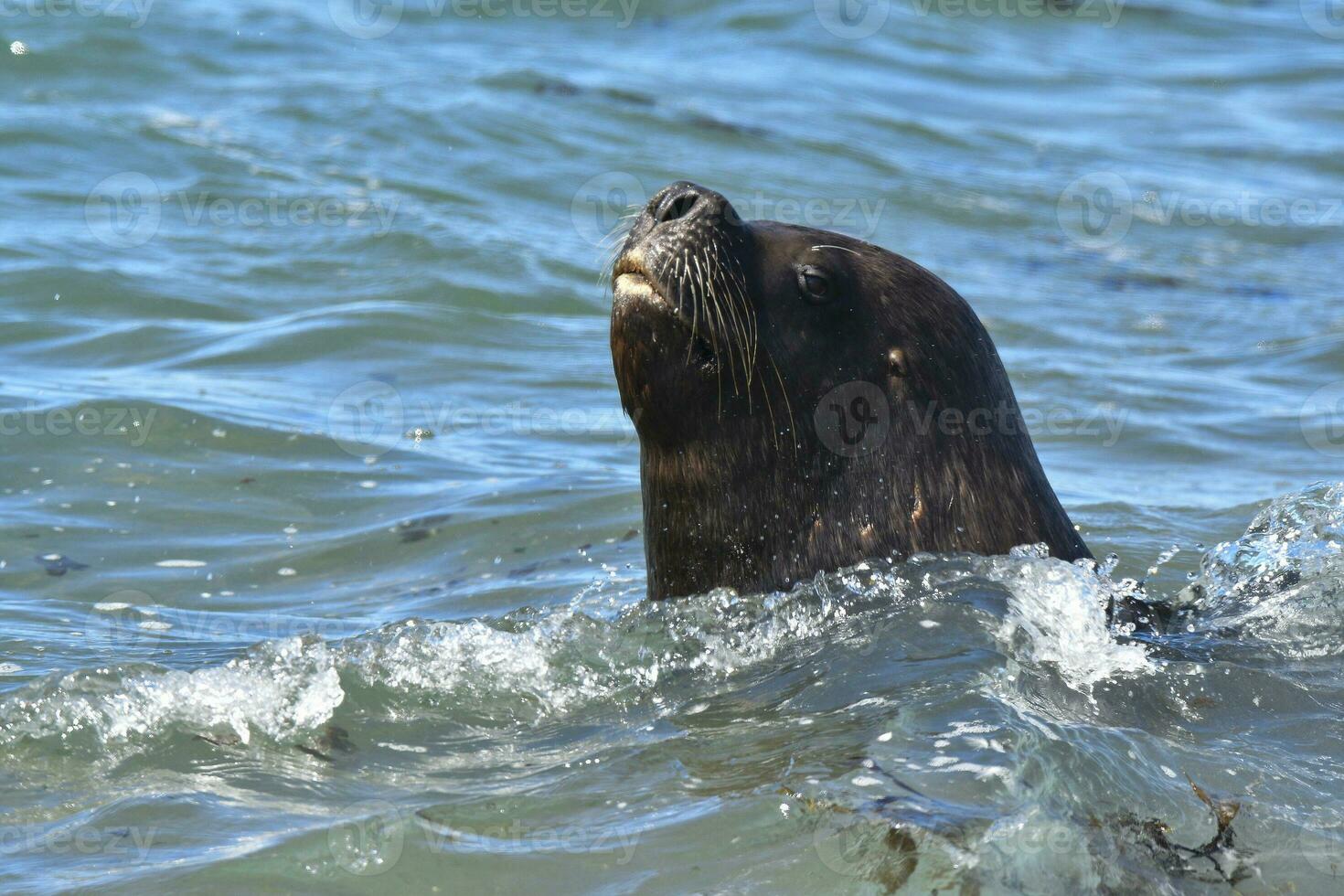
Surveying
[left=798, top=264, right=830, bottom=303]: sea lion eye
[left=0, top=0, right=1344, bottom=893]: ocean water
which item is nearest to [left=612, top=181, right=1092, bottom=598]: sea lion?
[left=798, top=264, right=830, bottom=303]: sea lion eye

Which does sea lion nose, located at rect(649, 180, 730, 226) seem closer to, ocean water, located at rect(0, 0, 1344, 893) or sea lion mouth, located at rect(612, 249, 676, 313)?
sea lion mouth, located at rect(612, 249, 676, 313)

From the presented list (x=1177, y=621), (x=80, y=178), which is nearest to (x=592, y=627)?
(x=1177, y=621)

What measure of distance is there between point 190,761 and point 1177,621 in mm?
2490

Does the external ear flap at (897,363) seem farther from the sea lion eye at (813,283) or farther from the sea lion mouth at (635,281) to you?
the sea lion mouth at (635,281)

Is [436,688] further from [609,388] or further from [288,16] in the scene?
[288,16]

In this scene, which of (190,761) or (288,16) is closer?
(190,761)

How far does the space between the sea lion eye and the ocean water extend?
0.72 m

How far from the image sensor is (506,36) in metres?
15.7

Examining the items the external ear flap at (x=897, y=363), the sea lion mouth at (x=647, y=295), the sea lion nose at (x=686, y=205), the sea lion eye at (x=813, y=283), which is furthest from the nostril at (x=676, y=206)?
the external ear flap at (x=897, y=363)

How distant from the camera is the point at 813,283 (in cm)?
442

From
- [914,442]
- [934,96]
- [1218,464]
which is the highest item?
[934,96]

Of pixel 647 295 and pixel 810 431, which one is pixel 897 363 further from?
pixel 647 295

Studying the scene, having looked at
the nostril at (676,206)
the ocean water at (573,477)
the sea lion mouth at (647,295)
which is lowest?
the ocean water at (573,477)

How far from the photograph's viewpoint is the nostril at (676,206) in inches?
172
